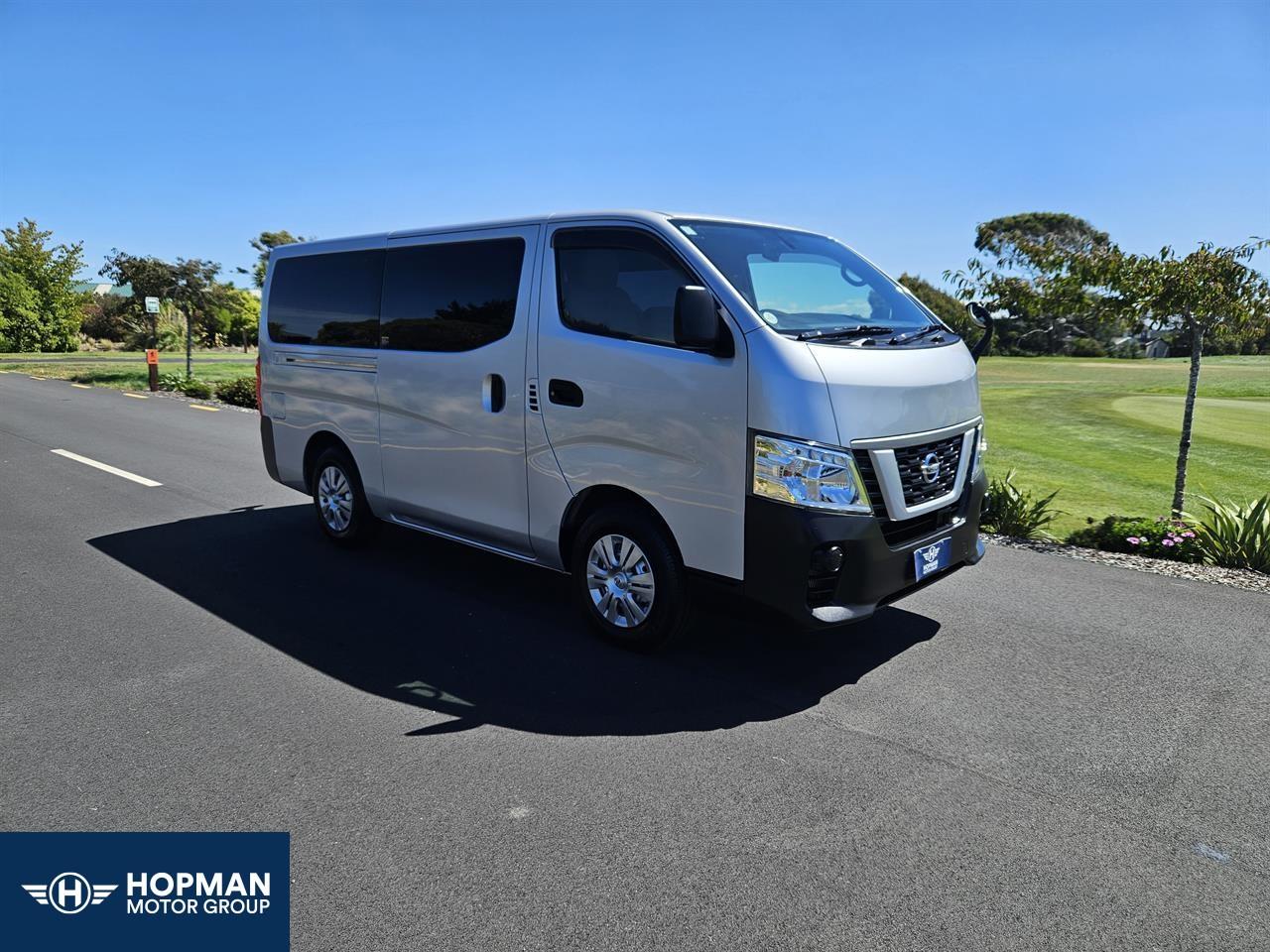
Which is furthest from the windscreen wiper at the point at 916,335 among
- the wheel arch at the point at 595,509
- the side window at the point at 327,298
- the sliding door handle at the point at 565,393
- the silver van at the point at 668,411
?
the side window at the point at 327,298

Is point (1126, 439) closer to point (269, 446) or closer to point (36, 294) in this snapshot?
point (269, 446)

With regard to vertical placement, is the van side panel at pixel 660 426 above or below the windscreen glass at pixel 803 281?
below

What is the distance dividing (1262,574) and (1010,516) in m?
1.87

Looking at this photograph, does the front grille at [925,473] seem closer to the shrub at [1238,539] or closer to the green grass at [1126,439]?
the shrub at [1238,539]

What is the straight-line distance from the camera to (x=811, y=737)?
3.71 meters

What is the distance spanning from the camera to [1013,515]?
302 inches

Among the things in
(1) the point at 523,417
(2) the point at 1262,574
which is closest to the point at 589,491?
(1) the point at 523,417

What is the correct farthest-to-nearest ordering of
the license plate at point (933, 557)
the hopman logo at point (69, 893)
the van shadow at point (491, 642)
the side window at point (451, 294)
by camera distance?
the side window at point (451, 294), the license plate at point (933, 557), the van shadow at point (491, 642), the hopman logo at point (69, 893)

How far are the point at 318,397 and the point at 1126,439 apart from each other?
47.2ft

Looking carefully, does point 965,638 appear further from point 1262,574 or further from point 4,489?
point 4,489

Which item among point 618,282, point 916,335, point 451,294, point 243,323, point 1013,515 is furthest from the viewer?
point 243,323

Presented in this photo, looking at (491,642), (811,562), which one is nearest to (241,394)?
(491,642)

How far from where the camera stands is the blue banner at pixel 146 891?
2.63 meters

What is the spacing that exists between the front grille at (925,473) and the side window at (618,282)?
1290mm
